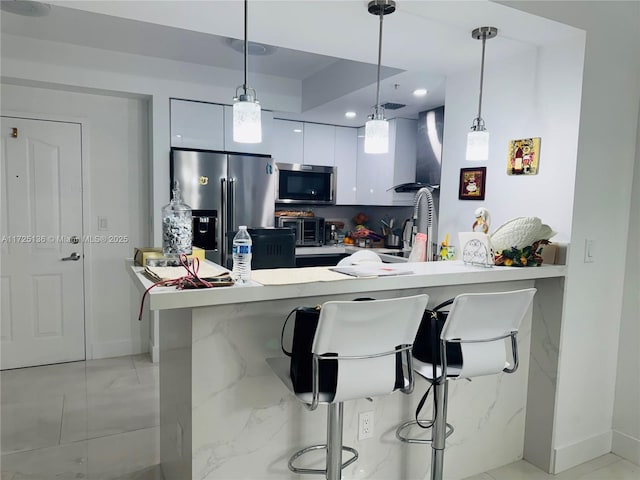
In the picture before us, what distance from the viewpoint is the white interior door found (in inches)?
140

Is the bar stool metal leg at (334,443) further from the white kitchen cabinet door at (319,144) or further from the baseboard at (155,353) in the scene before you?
the white kitchen cabinet door at (319,144)

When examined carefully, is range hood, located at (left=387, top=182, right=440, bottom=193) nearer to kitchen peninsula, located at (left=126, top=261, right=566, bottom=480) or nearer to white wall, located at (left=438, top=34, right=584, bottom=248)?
white wall, located at (left=438, top=34, right=584, bottom=248)

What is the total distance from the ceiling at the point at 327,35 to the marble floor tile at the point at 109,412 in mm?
2288

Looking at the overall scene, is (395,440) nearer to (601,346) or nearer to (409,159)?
(601,346)

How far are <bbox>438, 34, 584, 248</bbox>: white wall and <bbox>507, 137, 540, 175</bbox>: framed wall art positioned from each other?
3 centimetres

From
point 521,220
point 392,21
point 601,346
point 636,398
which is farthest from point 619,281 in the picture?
point 392,21

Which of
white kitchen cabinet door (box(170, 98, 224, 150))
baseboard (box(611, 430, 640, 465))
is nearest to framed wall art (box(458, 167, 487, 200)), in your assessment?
baseboard (box(611, 430, 640, 465))

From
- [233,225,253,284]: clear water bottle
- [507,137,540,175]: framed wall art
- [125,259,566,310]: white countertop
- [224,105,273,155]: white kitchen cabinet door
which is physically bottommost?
[125,259,566,310]: white countertop

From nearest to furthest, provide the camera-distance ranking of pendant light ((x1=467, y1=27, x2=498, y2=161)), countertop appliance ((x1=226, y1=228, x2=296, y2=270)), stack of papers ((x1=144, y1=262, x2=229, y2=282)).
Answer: stack of papers ((x1=144, y1=262, x2=229, y2=282))
pendant light ((x1=467, y1=27, x2=498, y2=161))
countertop appliance ((x1=226, y1=228, x2=296, y2=270))

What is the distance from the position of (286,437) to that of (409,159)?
122 inches

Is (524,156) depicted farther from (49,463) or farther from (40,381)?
(40,381)

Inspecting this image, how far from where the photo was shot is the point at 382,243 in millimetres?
4805

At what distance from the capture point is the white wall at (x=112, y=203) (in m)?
3.79

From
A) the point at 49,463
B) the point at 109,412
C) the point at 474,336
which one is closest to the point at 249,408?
the point at 474,336
